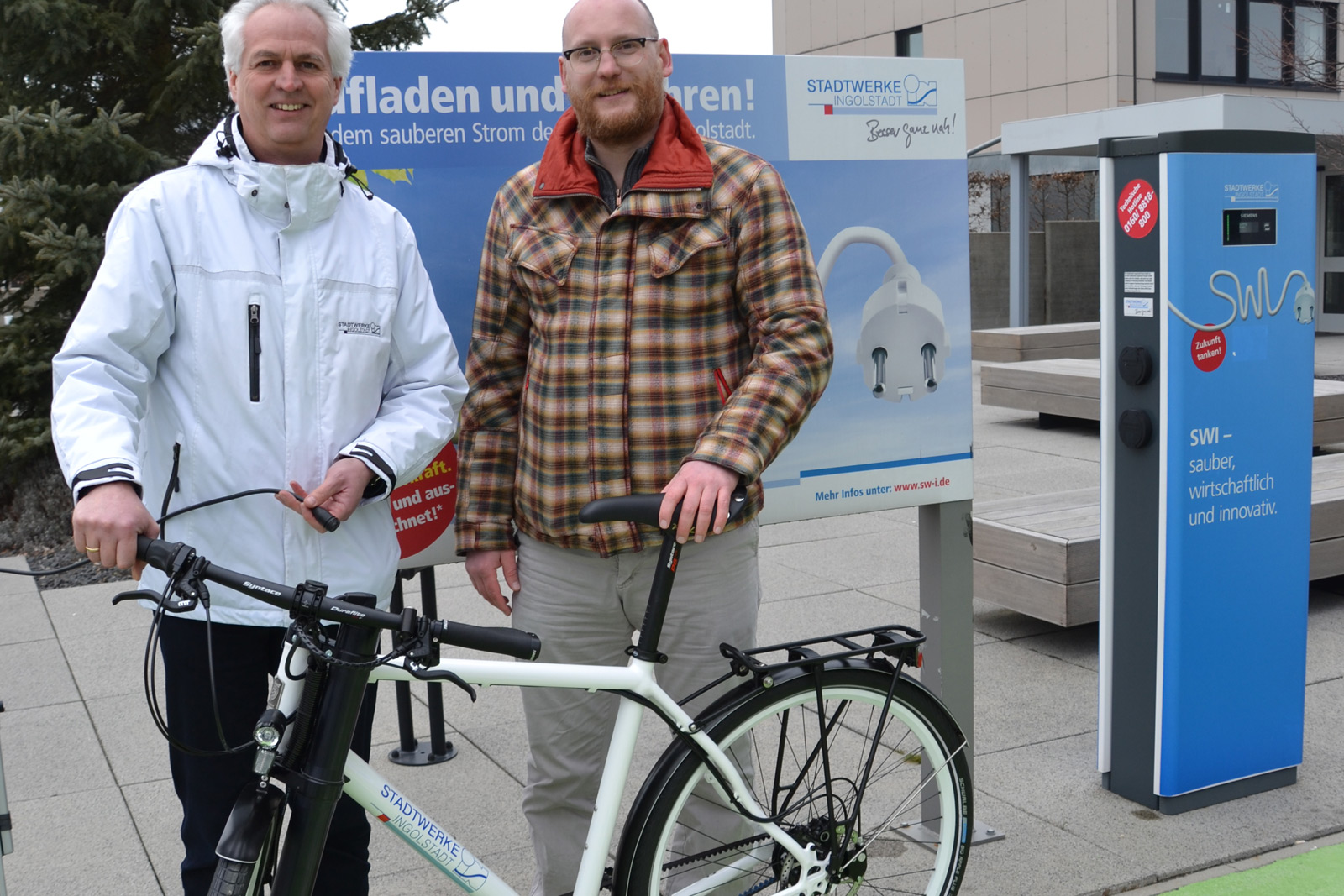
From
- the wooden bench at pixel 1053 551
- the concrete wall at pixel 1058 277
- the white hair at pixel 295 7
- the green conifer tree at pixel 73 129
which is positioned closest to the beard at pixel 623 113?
the white hair at pixel 295 7

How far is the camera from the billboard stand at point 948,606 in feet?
12.0

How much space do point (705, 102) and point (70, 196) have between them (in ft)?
19.1

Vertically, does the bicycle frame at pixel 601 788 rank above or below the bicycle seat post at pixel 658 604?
below

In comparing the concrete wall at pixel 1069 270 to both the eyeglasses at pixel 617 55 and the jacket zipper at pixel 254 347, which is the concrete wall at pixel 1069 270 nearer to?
the eyeglasses at pixel 617 55

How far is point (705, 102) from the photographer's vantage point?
3.25 m

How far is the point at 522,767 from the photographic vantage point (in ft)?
14.5

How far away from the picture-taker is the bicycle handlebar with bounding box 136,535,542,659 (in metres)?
1.96

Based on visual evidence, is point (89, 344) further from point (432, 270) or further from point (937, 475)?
point (937, 475)

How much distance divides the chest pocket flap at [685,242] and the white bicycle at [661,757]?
50cm

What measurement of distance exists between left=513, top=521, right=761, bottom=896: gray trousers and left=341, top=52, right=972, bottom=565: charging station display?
532 mm

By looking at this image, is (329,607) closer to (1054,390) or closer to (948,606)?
(948,606)

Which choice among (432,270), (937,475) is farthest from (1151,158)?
(432,270)

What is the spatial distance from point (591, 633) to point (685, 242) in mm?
865

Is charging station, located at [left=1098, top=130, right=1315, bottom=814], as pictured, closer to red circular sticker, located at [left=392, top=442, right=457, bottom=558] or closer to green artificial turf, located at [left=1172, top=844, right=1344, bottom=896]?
green artificial turf, located at [left=1172, top=844, right=1344, bottom=896]
